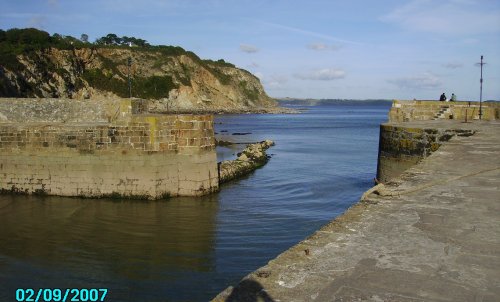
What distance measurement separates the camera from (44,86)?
201 ft

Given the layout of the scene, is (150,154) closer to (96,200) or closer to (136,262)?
(96,200)

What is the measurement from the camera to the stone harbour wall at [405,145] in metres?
12.5

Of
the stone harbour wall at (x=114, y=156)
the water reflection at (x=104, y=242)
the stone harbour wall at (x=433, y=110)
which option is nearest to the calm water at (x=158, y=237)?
the water reflection at (x=104, y=242)

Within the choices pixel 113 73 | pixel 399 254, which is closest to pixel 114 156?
pixel 399 254

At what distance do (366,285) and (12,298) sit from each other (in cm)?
669

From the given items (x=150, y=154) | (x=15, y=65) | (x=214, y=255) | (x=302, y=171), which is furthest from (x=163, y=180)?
(x=15, y=65)

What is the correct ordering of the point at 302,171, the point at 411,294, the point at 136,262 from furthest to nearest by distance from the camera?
1. the point at 302,171
2. the point at 136,262
3. the point at 411,294

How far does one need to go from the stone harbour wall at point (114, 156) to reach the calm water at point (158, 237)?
1.69 ft

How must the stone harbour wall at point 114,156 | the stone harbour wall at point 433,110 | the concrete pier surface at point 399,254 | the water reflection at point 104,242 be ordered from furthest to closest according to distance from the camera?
1. the stone harbour wall at point 433,110
2. the stone harbour wall at point 114,156
3. the water reflection at point 104,242
4. the concrete pier surface at point 399,254

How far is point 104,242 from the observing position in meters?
10.8

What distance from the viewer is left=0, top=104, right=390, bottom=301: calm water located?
8.45m

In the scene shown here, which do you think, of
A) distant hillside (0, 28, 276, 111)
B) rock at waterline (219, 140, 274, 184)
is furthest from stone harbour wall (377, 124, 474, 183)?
distant hillside (0, 28, 276, 111)

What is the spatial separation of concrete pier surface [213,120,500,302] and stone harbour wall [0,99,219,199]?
29.8 feet

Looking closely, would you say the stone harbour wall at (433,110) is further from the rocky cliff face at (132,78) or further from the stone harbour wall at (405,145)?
the rocky cliff face at (132,78)
